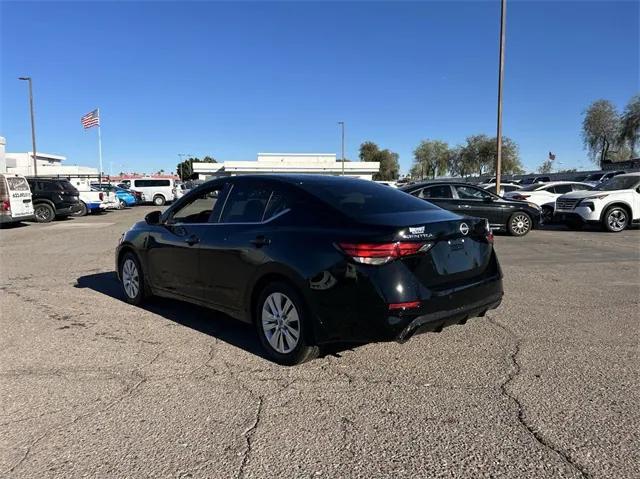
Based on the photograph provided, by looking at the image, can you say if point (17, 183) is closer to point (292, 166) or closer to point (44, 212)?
point (44, 212)

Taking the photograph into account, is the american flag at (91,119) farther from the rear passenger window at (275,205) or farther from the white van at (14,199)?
the rear passenger window at (275,205)

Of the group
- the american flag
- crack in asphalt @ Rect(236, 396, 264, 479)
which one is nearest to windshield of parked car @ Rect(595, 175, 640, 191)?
crack in asphalt @ Rect(236, 396, 264, 479)

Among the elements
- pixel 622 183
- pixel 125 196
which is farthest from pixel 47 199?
pixel 622 183

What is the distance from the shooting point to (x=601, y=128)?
53.9 metres

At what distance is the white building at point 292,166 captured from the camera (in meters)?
68.2

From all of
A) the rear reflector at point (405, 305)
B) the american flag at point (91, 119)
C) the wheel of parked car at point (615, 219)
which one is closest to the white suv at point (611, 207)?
the wheel of parked car at point (615, 219)

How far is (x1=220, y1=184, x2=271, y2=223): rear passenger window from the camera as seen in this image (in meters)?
4.62

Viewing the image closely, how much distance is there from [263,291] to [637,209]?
14.4 m

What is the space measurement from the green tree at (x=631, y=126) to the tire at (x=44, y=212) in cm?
5076

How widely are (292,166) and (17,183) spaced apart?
55.4 meters

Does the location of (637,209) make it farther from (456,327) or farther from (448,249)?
(448,249)

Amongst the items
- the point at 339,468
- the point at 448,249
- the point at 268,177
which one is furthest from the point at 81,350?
the point at 448,249

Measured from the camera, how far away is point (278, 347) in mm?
4262

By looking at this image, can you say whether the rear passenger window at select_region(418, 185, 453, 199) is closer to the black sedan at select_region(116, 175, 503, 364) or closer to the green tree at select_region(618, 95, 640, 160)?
the black sedan at select_region(116, 175, 503, 364)
